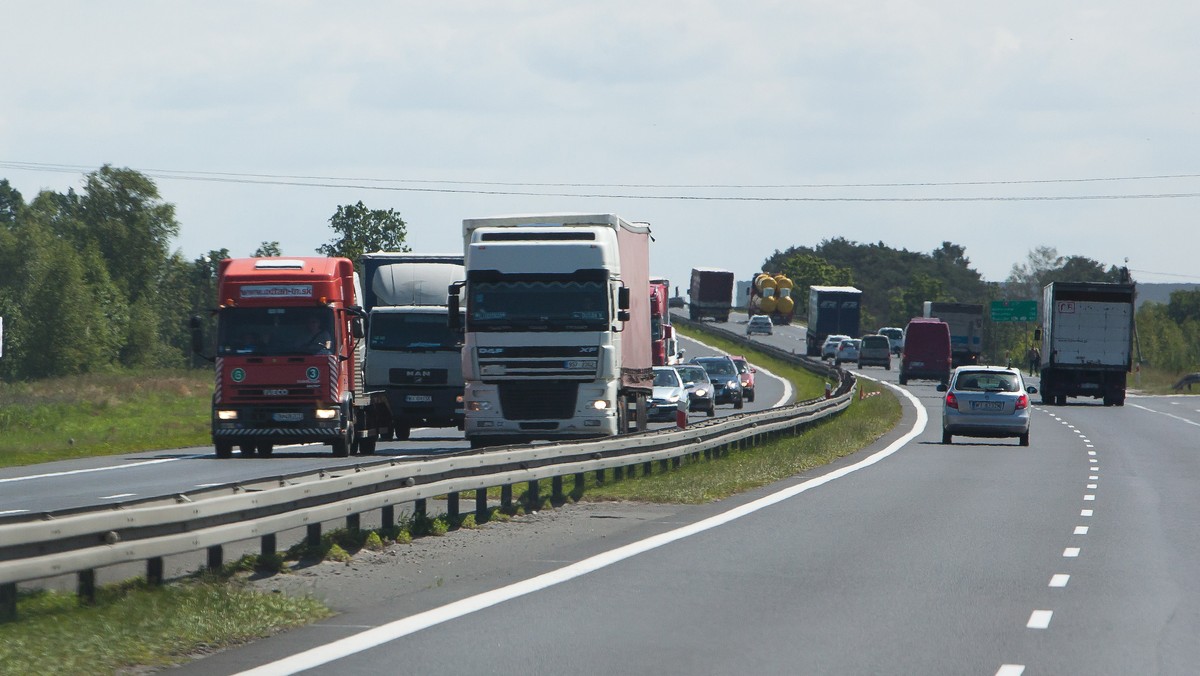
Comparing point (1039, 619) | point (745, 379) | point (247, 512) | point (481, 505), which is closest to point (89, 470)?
point (481, 505)

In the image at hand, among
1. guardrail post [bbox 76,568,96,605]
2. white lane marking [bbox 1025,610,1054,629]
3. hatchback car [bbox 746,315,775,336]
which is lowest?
hatchback car [bbox 746,315,775,336]

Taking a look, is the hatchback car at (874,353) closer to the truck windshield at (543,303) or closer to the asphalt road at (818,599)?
the truck windshield at (543,303)

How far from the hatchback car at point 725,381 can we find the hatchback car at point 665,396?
1065 cm

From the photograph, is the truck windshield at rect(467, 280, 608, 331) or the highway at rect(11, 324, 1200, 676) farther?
the truck windshield at rect(467, 280, 608, 331)

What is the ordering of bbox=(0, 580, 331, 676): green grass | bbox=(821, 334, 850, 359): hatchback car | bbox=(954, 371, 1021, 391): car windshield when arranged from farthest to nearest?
1. bbox=(821, 334, 850, 359): hatchback car
2. bbox=(954, 371, 1021, 391): car windshield
3. bbox=(0, 580, 331, 676): green grass

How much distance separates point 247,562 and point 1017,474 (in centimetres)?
1559

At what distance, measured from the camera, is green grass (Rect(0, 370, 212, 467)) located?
30688mm

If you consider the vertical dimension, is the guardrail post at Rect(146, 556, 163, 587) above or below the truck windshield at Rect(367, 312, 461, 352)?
below

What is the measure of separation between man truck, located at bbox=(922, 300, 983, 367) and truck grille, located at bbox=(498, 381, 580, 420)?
193 feet

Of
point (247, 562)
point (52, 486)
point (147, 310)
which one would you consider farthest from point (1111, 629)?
point (147, 310)

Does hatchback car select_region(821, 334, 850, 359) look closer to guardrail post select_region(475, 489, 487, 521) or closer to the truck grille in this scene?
the truck grille

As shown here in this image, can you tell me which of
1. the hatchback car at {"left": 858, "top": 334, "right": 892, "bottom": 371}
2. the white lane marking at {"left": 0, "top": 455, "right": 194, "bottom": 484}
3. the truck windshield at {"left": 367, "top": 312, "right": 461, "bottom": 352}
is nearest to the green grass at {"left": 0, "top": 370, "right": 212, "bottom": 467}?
the white lane marking at {"left": 0, "top": 455, "right": 194, "bottom": 484}

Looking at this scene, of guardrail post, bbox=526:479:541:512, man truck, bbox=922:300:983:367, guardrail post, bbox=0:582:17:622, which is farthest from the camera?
man truck, bbox=922:300:983:367

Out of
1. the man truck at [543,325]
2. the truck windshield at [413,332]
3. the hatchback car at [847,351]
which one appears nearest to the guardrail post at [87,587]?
the man truck at [543,325]
